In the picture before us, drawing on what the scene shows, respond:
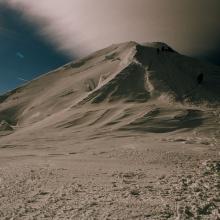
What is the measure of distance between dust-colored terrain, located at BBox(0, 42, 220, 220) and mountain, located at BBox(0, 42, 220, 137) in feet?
0.46

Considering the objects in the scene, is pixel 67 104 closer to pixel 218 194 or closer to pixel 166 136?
pixel 166 136

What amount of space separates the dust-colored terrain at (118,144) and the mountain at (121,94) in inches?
5.5

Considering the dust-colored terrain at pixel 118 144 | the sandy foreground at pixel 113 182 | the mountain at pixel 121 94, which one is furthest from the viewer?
the mountain at pixel 121 94

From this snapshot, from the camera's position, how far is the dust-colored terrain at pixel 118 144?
12156mm

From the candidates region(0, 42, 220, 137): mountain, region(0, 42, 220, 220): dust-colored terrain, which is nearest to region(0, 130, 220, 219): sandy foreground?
region(0, 42, 220, 220): dust-colored terrain

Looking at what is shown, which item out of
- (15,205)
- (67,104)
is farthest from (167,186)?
(67,104)

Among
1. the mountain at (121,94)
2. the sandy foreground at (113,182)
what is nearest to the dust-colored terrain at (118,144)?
the sandy foreground at (113,182)

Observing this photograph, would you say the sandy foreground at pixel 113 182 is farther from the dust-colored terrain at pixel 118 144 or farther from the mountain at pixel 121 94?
the mountain at pixel 121 94

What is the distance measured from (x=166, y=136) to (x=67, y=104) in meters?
24.0

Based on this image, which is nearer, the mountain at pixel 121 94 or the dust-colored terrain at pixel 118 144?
the dust-colored terrain at pixel 118 144

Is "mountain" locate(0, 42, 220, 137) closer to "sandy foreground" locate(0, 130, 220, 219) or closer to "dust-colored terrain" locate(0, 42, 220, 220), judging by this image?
"dust-colored terrain" locate(0, 42, 220, 220)

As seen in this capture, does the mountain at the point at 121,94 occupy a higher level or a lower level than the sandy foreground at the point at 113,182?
higher

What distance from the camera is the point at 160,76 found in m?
57.1

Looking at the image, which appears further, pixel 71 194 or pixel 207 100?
pixel 207 100
